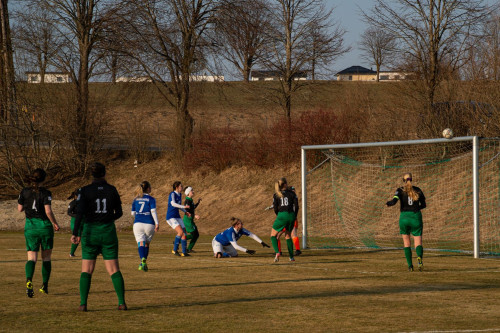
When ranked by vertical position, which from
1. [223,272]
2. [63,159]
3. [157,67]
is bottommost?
[223,272]

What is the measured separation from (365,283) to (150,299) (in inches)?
163

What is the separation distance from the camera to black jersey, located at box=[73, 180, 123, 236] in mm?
9328

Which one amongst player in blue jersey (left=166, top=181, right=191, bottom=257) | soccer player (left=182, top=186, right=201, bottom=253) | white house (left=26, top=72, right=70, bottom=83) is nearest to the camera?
player in blue jersey (left=166, top=181, right=191, bottom=257)

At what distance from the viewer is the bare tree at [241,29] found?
36.4 m

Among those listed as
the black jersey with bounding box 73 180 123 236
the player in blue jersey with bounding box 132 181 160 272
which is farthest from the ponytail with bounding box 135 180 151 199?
the black jersey with bounding box 73 180 123 236

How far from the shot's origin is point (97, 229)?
9359 mm

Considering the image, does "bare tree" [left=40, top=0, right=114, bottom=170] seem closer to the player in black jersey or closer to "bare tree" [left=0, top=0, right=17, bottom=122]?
"bare tree" [left=0, top=0, right=17, bottom=122]

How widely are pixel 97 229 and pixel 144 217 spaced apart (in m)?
5.28

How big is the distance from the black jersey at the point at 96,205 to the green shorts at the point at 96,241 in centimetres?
9

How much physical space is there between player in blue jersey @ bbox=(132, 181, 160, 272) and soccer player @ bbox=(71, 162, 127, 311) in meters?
4.99

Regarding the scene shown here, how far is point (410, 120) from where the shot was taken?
3014 cm

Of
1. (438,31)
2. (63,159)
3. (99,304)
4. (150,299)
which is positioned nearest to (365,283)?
(150,299)

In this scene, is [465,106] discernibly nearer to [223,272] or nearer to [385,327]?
[223,272]

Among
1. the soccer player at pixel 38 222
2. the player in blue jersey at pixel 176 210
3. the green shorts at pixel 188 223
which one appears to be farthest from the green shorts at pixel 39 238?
the green shorts at pixel 188 223
